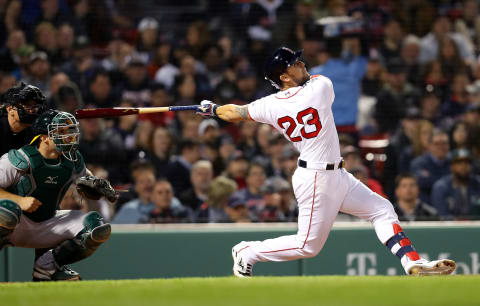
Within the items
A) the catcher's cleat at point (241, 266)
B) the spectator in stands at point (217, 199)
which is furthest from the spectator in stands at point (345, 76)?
the catcher's cleat at point (241, 266)

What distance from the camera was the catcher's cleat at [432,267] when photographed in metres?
5.78

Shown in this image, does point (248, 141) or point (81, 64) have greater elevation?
point (81, 64)

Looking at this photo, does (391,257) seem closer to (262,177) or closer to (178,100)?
(262,177)

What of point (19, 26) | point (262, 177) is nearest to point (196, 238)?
point (262, 177)

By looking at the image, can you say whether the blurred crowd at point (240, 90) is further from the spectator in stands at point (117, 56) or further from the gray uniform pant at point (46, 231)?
the gray uniform pant at point (46, 231)

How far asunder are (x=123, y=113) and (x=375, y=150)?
4191 mm

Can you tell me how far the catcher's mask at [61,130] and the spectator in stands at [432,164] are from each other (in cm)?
448

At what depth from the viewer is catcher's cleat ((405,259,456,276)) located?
5777mm

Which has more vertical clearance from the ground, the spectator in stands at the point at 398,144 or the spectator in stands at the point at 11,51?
the spectator in stands at the point at 11,51

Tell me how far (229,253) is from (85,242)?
2121 millimetres

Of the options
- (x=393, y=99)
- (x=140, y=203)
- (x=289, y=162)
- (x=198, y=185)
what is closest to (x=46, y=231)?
(x=140, y=203)

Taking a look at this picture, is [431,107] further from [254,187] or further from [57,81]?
[57,81]

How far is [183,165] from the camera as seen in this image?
31.0 feet

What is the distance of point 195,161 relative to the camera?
9516 millimetres
